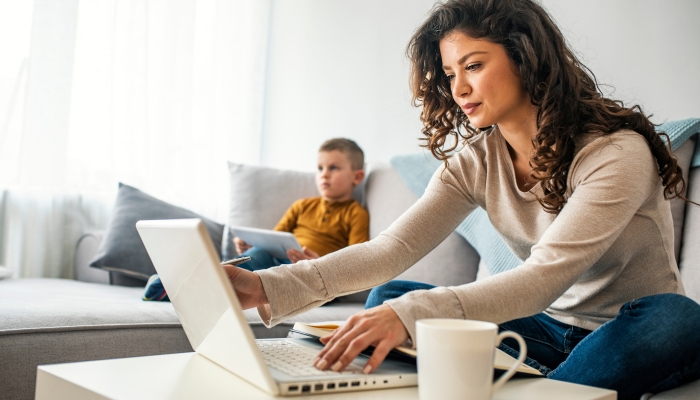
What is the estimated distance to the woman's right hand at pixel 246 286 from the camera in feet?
2.78

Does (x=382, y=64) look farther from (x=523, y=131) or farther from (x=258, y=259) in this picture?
(x=523, y=131)

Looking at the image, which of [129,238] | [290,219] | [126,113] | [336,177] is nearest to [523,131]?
[336,177]

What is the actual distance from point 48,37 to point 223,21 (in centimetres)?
86

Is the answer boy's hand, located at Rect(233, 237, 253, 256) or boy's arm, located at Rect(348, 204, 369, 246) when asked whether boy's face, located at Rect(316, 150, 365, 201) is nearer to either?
boy's arm, located at Rect(348, 204, 369, 246)

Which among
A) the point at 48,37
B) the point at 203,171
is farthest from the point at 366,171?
the point at 48,37

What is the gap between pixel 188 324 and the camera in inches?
33.1

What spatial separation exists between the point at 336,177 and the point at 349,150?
0.42 ft

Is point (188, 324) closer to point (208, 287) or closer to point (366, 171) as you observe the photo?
point (208, 287)

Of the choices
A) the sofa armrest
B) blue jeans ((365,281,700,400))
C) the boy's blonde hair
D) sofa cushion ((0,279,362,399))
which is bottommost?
the sofa armrest

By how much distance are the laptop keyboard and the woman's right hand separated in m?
0.06

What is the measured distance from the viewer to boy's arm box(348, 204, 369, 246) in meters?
2.04

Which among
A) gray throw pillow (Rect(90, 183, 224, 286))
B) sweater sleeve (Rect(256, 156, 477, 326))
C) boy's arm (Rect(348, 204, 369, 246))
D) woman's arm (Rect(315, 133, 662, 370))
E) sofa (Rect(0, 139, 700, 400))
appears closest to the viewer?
woman's arm (Rect(315, 133, 662, 370))

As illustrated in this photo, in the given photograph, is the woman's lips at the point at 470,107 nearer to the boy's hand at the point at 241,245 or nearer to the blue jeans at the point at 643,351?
the blue jeans at the point at 643,351

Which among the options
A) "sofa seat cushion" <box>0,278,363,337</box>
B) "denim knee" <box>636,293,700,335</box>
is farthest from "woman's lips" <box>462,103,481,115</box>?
"sofa seat cushion" <box>0,278,363,337</box>
